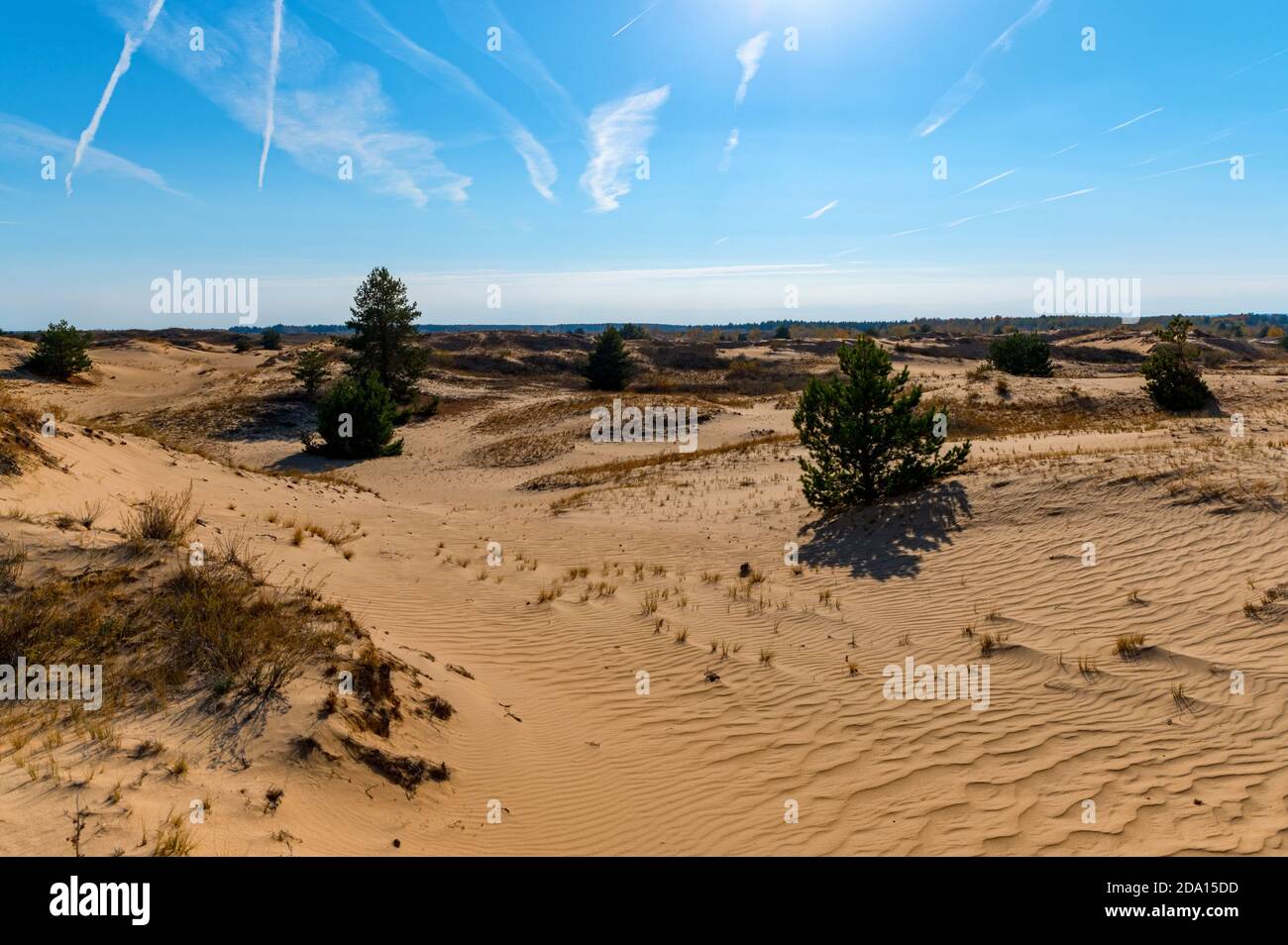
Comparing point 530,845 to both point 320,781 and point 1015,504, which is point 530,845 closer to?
point 320,781

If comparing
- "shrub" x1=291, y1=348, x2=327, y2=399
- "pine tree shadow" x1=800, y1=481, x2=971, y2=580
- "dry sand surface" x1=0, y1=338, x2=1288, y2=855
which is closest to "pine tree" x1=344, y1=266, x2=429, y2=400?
"shrub" x1=291, y1=348, x2=327, y2=399

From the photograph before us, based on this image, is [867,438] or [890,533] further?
[867,438]

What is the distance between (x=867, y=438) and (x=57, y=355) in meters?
50.7

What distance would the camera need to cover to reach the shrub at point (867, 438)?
15.0 metres

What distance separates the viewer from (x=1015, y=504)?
1373cm

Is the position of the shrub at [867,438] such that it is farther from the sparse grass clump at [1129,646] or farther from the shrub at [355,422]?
the shrub at [355,422]

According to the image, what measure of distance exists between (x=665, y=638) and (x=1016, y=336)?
42444mm

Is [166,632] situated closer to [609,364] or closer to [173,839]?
[173,839]

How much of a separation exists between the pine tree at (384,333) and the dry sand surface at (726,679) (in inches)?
874

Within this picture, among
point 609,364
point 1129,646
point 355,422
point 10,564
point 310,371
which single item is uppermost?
point 609,364

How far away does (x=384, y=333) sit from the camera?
38.1 m

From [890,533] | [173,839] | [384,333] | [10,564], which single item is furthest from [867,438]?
[384,333]

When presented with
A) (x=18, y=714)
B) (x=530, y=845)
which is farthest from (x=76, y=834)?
(x=530, y=845)

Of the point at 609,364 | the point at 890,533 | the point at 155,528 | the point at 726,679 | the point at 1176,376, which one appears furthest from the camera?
the point at 609,364
